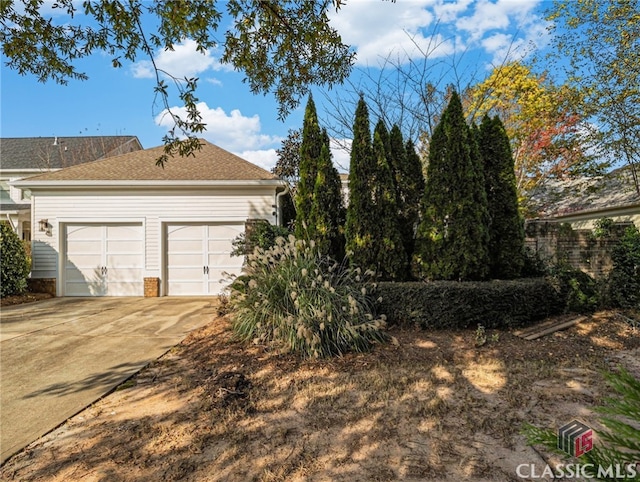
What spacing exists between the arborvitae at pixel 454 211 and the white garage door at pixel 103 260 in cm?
730

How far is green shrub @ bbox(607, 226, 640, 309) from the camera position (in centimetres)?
559

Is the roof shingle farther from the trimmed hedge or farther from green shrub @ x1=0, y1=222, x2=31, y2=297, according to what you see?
the trimmed hedge

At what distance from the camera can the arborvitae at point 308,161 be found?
6.31 m

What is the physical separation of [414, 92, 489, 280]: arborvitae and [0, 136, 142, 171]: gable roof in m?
16.4

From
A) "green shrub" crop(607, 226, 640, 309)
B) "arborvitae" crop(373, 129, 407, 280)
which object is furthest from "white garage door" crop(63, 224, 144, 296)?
"green shrub" crop(607, 226, 640, 309)

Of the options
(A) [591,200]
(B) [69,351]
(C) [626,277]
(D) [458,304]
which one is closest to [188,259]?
(B) [69,351]

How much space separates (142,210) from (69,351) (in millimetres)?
5205

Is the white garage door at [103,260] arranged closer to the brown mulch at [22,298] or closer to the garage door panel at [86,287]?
the garage door panel at [86,287]

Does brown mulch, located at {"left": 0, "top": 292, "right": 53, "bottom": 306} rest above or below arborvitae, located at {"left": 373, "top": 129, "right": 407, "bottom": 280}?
below

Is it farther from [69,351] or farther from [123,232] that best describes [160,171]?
[69,351]

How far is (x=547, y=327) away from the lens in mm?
4867

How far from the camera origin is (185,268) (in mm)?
8945

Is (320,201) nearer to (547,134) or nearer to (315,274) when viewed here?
(315,274)

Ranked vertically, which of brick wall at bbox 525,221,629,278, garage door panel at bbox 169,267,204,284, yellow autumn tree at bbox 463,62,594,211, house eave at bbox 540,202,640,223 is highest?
yellow autumn tree at bbox 463,62,594,211
